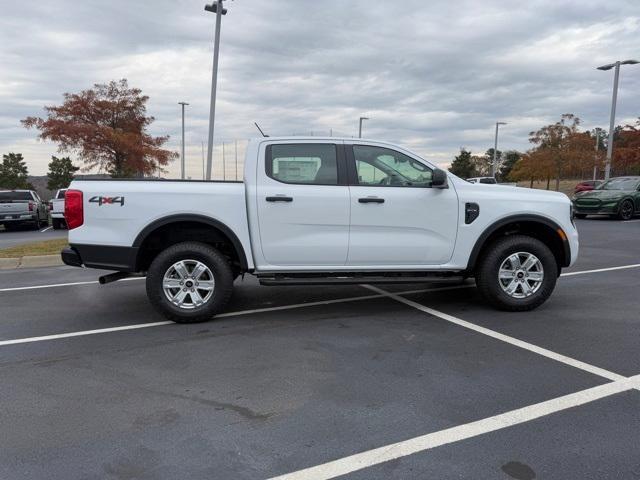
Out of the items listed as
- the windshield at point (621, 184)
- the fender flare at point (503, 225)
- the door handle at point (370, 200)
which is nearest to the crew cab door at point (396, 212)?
the door handle at point (370, 200)

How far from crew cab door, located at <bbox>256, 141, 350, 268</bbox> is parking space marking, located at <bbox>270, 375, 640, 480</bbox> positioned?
261cm

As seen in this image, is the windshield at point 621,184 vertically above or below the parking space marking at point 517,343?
above

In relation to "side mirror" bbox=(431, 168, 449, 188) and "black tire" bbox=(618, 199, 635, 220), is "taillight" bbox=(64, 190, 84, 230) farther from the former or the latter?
"black tire" bbox=(618, 199, 635, 220)

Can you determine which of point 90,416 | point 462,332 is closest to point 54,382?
point 90,416

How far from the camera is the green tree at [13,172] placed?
56.1m

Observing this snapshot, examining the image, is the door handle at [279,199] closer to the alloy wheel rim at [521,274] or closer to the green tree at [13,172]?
the alloy wheel rim at [521,274]

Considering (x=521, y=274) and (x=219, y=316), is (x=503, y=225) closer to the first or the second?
(x=521, y=274)

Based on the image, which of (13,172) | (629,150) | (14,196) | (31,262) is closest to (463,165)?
(629,150)

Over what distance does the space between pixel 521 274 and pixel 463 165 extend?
242ft

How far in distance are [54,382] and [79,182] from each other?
2.24 metres

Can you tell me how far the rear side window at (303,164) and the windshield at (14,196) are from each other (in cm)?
1827

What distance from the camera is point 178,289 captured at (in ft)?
18.1

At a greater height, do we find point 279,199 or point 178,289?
point 279,199

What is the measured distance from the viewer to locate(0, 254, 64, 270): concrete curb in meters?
9.64
